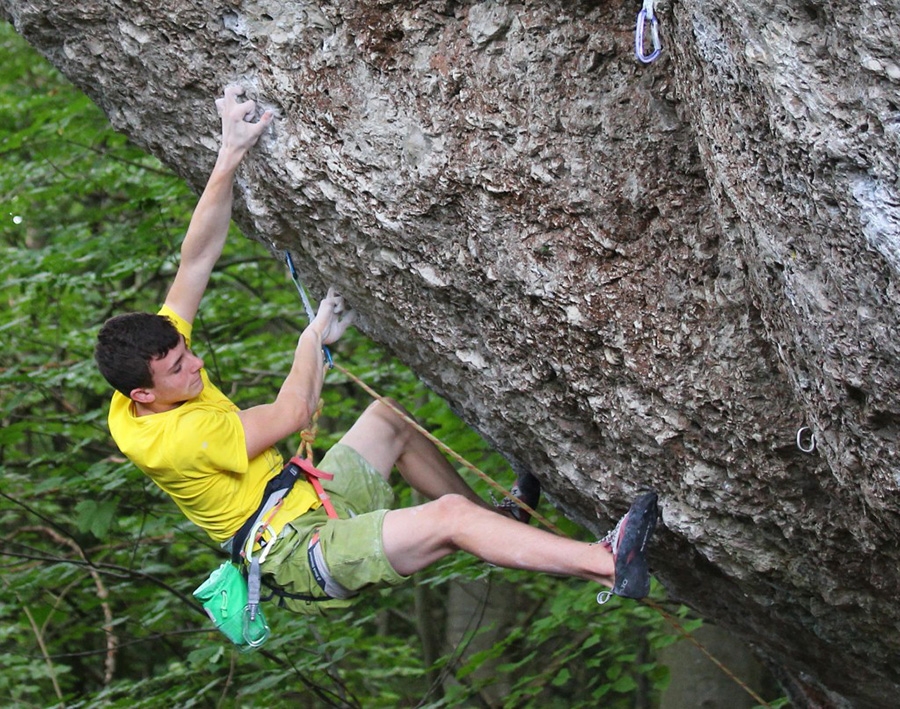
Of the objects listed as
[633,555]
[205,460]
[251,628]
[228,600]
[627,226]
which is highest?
[627,226]

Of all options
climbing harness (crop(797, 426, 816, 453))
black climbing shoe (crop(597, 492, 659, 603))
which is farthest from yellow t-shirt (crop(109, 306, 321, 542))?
climbing harness (crop(797, 426, 816, 453))

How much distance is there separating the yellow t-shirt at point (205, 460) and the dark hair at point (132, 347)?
18 centimetres

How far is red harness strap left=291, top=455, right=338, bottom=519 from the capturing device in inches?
143

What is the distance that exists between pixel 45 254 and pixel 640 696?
545cm

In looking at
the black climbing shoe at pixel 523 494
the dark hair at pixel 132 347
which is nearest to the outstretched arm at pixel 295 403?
the dark hair at pixel 132 347

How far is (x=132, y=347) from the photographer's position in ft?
10.9

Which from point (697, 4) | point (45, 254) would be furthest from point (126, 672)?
point (697, 4)

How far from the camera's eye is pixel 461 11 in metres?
2.77

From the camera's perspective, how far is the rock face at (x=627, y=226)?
2084 millimetres

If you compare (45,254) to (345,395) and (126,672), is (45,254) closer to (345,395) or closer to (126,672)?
(345,395)

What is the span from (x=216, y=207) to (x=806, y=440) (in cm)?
218

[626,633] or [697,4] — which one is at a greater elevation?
[697,4]

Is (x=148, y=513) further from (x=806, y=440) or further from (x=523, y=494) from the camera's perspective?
(x=806, y=440)

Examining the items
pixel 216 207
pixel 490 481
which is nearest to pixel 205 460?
pixel 216 207
